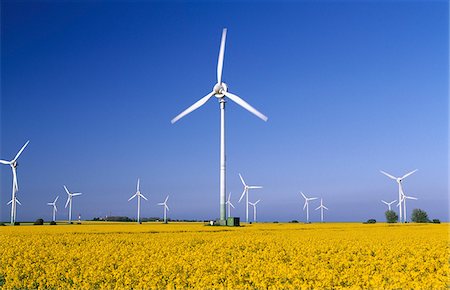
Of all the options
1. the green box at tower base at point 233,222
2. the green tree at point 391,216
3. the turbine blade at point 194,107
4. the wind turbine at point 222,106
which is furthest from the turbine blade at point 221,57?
the green tree at point 391,216

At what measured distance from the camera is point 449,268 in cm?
1862

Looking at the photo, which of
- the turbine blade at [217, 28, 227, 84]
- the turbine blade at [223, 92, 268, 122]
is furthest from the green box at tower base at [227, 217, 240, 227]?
the turbine blade at [217, 28, 227, 84]

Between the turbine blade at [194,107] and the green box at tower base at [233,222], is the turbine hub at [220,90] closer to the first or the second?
the turbine blade at [194,107]

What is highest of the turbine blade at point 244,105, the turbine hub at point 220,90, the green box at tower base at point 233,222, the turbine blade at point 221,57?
the turbine blade at point 221,57

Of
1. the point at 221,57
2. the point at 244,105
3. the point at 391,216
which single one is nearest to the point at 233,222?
the point at 244,105

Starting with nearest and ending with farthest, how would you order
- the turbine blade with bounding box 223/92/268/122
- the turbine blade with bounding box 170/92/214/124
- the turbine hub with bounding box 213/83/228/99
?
the turbine blade with bounding box 223/92/268/122 → the turbine blade with bounding box 170/92/214/124 → the turbine hub with bounding box 213/83/228/99

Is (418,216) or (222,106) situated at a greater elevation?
(222,106)

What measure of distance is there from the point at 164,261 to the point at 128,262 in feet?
5.54

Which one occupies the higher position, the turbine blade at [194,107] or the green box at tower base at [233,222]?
the turbine blade at [194,107]

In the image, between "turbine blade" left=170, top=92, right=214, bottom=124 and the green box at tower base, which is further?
"turbine blade" left=170, top=92, right=214, bottom=124

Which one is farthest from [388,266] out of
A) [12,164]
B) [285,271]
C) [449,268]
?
[12,164]

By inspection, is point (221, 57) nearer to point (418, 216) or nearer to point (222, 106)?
point (222, 106)

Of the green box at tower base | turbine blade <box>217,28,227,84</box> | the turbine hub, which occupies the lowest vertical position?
the green box at tower base

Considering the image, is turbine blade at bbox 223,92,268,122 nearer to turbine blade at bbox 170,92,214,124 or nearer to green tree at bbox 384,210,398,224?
turbine blade at bbox 170,92,214,124
